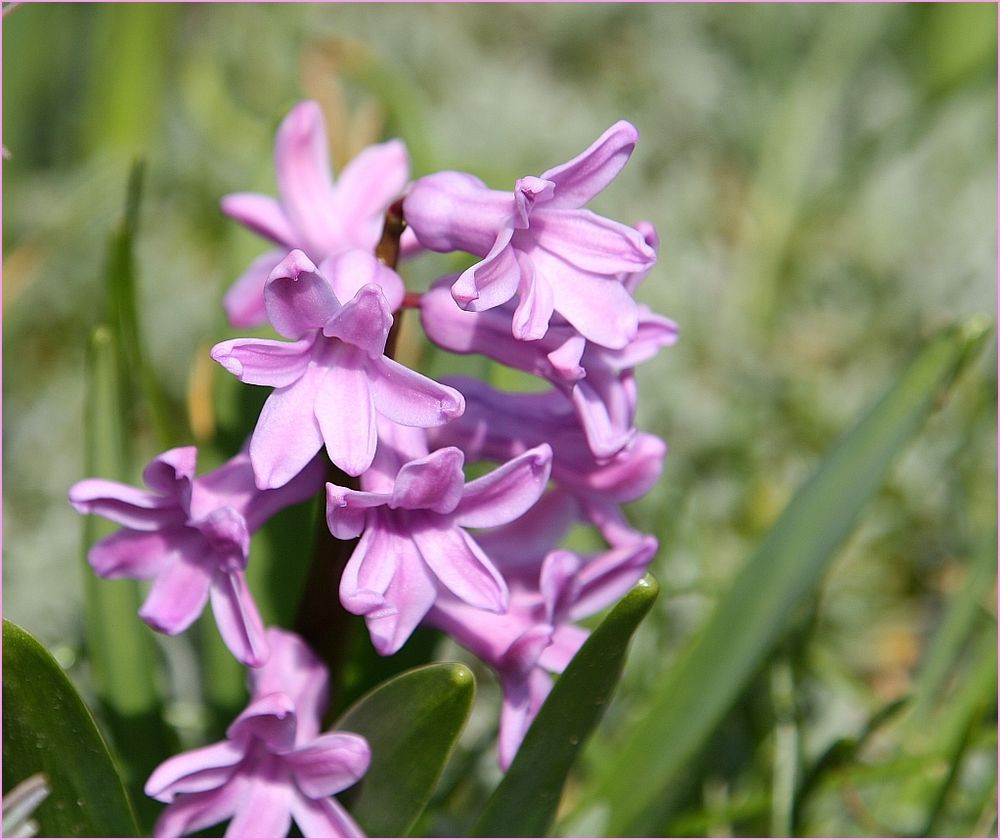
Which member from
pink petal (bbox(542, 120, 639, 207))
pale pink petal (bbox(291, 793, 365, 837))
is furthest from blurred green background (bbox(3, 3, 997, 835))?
pink petal (bbox(542, 120, 639, 207))

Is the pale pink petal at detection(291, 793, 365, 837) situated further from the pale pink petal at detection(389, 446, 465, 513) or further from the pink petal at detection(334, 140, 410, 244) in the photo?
the pink petal at detection(334, 140, 410, 244)

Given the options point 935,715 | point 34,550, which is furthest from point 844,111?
point 34,550

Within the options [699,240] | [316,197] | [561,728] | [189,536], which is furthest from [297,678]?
[699,240]

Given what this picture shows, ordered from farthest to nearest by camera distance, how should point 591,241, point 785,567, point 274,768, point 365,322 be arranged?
point 785,567 < point 274,768 < point 591,241 < point 365,322

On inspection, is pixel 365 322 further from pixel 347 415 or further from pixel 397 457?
pixel 397 457

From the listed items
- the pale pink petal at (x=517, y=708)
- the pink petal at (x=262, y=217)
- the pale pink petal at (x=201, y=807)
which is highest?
the pink petal at (x=262, y=217)

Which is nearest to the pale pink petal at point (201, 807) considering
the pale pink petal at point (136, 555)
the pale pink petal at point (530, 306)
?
the pale pink petal at point (136, 555)

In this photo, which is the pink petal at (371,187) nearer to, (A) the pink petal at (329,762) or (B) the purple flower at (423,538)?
(B) the purple flower at (423,538)
